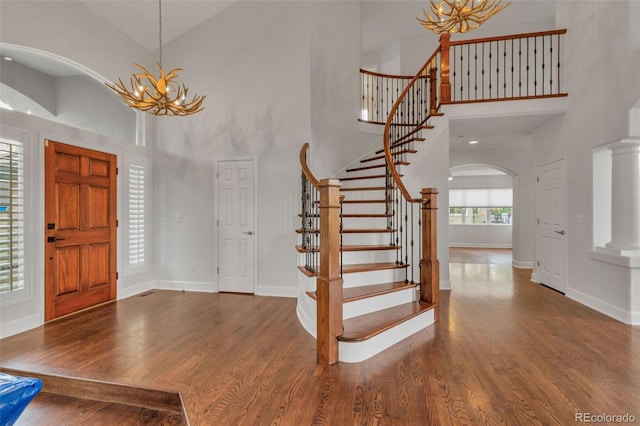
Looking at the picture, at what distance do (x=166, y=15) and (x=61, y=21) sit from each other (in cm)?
140

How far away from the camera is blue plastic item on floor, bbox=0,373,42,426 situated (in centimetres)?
121

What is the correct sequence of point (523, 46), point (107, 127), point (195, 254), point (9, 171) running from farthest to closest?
point (523, 46) → point (195, 254) → point (107, 127) → point (9, 171)

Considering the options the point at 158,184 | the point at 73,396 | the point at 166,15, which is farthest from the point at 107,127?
the point at 73,396

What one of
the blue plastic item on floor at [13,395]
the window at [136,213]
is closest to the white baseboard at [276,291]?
the window at [136,213]

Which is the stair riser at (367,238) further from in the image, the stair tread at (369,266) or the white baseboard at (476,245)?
the white baseboard at (476,245)

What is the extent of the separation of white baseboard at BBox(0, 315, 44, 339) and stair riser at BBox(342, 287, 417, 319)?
344cm

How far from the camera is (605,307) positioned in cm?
381

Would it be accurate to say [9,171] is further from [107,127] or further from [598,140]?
[598,140]

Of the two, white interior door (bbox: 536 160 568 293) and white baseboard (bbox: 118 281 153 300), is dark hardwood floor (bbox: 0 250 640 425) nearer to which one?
white baseboard (bbox: 118 281 153 300)

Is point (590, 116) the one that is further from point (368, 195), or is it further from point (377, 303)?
point (377, 303)

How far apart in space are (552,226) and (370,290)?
12.2ft

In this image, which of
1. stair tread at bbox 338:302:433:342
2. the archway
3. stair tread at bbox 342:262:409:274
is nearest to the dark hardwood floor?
stair tread at bbox 338:302:433:342

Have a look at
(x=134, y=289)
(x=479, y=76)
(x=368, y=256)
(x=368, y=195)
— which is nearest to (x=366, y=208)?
(x=368, y=195)

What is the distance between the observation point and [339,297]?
2.68 meters
